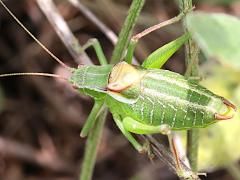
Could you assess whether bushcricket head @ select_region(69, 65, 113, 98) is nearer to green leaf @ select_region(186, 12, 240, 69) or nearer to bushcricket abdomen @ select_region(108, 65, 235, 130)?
bushcricket abdomen @ select_region(108, 65, 235, 130)

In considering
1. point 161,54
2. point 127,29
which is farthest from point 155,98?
point 127,29

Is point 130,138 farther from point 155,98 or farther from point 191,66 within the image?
point 191,66

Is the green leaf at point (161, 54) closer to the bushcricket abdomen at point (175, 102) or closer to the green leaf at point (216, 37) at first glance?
the bushcricket abdomen at point (175, 102)

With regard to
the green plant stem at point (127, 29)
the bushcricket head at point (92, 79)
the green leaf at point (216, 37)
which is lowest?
the green leaf at point (216, 37)

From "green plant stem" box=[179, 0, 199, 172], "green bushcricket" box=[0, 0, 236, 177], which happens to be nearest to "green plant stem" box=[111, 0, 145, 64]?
"green bushcricket" box=[0, 0, 236, 177]

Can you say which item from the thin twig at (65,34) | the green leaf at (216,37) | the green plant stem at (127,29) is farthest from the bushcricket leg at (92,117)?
the green leaf at (216,37)
